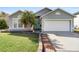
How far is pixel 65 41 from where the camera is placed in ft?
37.7

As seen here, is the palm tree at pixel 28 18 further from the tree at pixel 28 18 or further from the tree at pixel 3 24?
the tree at pixel 3 24

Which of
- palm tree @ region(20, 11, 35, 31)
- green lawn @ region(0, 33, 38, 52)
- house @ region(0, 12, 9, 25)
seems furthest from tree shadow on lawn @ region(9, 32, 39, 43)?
house @ region(0, 12, 9, 25)

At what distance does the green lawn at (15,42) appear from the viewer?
11.3 m

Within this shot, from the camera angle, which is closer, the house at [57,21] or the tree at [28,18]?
the tree at [28,18]

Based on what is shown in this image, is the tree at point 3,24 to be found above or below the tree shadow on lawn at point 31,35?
above

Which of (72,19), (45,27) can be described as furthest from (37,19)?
(72,19)

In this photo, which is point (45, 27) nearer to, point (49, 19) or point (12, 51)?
point (49, 19)

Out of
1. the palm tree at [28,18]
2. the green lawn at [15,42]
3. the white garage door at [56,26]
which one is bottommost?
the green lawn at [15,42]

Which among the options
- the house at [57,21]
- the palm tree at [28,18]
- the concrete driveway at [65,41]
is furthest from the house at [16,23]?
the concrete driveway at [65,41]

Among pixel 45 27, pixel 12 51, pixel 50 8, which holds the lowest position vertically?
pixel 12 51

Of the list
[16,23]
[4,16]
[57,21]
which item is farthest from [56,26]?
[4,16]

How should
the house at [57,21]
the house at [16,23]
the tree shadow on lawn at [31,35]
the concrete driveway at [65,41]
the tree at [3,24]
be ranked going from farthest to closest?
the house at [57,21] → the concrete driveway at [65,41] → the tree shadow on lawn at [31,35] → the house at [16,23] → the tree at [3,24]
